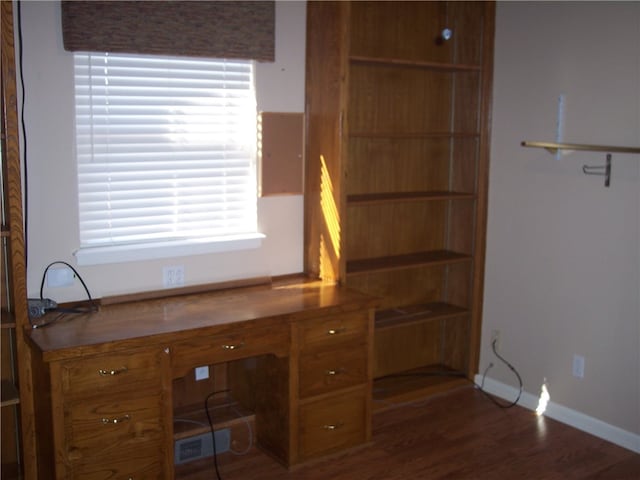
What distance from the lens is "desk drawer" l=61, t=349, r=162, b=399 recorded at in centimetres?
269

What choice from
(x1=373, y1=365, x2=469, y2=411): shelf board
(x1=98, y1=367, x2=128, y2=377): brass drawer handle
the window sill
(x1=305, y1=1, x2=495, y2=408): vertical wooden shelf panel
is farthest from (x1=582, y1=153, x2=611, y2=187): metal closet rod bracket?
(x1=98, y1=367, x2=128, y2=377): brass drawer handle

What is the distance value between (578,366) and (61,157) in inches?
107

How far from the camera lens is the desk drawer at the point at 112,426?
2.73m

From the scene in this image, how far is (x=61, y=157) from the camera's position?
10.3 feet

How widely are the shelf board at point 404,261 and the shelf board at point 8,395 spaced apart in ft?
5.42

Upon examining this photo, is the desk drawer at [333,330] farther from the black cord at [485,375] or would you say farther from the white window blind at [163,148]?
the black cord at [485,375]

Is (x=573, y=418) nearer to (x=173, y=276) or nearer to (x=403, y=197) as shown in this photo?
(x=403, y=197)

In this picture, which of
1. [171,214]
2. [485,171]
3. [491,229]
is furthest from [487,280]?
[171,214]

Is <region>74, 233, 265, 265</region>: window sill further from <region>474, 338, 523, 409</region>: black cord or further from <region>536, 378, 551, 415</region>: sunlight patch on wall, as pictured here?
<region>536, 378, 551, 415</region>: sunlight patch on wall

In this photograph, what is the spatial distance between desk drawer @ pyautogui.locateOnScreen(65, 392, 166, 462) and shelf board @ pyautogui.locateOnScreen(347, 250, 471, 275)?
1.31 m

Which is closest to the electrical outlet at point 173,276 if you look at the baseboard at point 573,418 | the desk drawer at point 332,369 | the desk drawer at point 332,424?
the desk drawer at point 332,369

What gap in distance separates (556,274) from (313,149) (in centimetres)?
144

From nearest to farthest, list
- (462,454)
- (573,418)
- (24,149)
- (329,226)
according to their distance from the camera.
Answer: (24,149), (462,454), (329,226), (573,418)

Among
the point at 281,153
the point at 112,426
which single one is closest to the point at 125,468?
the point at 112,426
